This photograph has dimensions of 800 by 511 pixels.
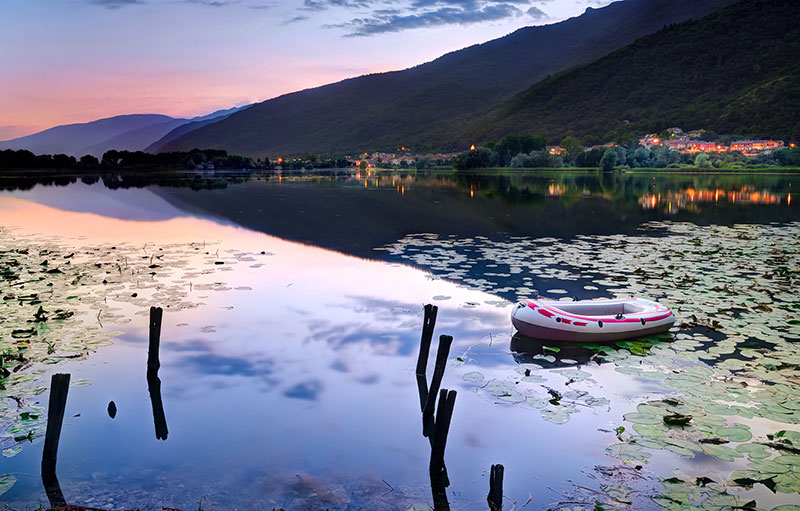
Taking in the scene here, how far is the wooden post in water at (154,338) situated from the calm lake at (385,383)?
47cm

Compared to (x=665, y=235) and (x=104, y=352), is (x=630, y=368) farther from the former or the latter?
(x=665, y=235)

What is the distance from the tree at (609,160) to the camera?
5359 inches

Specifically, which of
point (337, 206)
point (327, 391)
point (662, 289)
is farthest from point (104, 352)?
point (337, 206)

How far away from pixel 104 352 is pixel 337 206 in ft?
137

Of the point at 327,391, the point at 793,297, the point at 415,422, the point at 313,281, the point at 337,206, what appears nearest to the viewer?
the point at 415,422

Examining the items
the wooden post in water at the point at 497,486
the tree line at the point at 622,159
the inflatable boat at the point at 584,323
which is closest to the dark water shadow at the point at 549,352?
the inflatable boat at the point at 584,323

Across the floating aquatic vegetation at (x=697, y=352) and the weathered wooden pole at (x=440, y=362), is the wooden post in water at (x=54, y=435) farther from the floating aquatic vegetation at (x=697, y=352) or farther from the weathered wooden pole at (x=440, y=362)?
the floating aquatic vegetation at (x=697, y=352)

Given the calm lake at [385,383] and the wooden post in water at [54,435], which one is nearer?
the wooden post in water at [54,435]

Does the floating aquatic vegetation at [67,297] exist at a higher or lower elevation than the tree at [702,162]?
lower

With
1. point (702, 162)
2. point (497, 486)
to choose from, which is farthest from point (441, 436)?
point (702, 162)

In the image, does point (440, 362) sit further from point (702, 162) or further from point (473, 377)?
point (702, 162)

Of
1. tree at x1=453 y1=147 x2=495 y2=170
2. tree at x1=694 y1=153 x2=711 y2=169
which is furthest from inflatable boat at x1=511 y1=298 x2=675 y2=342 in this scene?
tree at x1=453 y1=147 x2=495 y2=170

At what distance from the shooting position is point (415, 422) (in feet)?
34.9

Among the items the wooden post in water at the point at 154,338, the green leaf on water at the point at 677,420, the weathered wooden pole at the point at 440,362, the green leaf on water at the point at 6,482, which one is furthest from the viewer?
the wooden post in water at the point at 154,338
